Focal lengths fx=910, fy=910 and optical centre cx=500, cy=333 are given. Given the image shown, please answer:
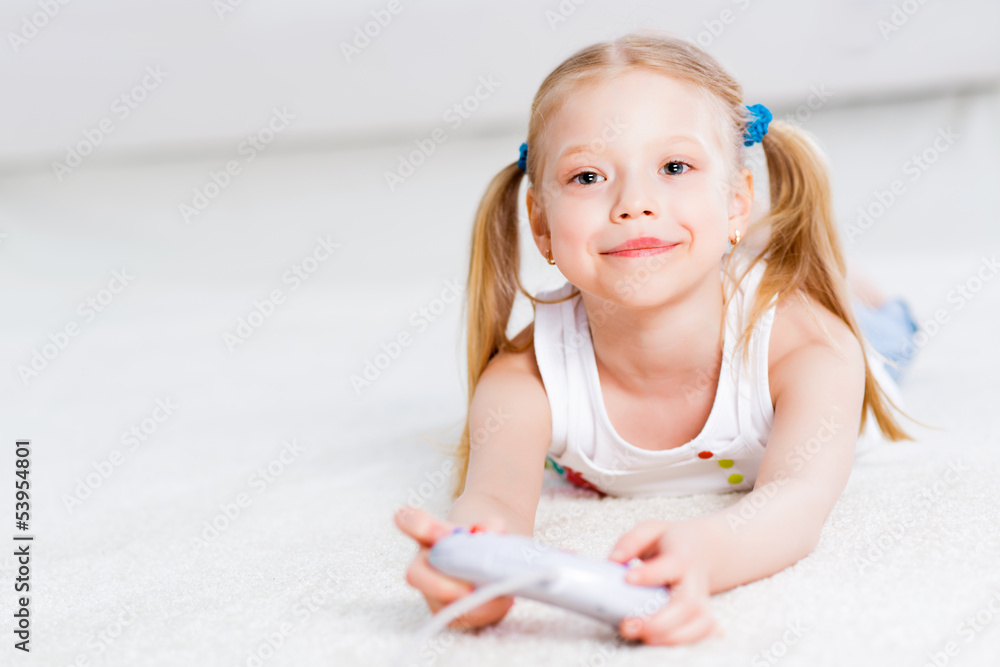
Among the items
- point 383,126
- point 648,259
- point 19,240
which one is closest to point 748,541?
point 648,259

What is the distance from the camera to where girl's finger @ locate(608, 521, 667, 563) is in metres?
0.59

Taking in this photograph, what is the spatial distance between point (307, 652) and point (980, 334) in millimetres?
1685

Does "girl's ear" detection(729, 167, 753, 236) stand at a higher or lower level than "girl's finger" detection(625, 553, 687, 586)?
higher

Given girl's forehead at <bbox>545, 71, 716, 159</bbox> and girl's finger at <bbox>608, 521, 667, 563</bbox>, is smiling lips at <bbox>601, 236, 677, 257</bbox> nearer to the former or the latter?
girl's forehead at <bbox>545, 71, 716, 159</bbox>

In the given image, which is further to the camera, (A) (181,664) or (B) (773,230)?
(B) (773,230)

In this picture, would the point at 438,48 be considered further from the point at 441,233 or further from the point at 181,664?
the point at 181,664

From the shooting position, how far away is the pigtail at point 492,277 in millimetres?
1092

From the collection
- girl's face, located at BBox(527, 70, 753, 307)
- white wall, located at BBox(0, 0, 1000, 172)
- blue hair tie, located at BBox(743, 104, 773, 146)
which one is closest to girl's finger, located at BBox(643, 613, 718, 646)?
girl's face, located at BBox(527, 70, 753, 307)

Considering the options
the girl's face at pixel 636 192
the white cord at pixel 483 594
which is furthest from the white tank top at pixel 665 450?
the white cord at pixel 483 594

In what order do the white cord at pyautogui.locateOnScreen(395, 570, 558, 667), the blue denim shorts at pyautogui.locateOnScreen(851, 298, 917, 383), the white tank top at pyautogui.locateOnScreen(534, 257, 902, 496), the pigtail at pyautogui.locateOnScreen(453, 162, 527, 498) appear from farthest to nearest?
the blue denim shorts at pyautogui.locateOnScreen(851, 298, 917, 383) → the pigtail at pyautogui.locateOnScreen(453, 162, 527, 498) → the white tank top at pyautogui.locateOnScreen(534, 257, 902, 496) → the white cord at pyautogui.locateOnScreen(395, 570, 558, 667)

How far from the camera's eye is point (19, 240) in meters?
2.97

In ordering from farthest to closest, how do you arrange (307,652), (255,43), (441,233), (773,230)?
(441,233) → (255,43) → (773,230) → (307,652)

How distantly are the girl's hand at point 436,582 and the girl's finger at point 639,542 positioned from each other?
Result: 0.27ft

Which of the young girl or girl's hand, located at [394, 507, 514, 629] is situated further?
the young girl
